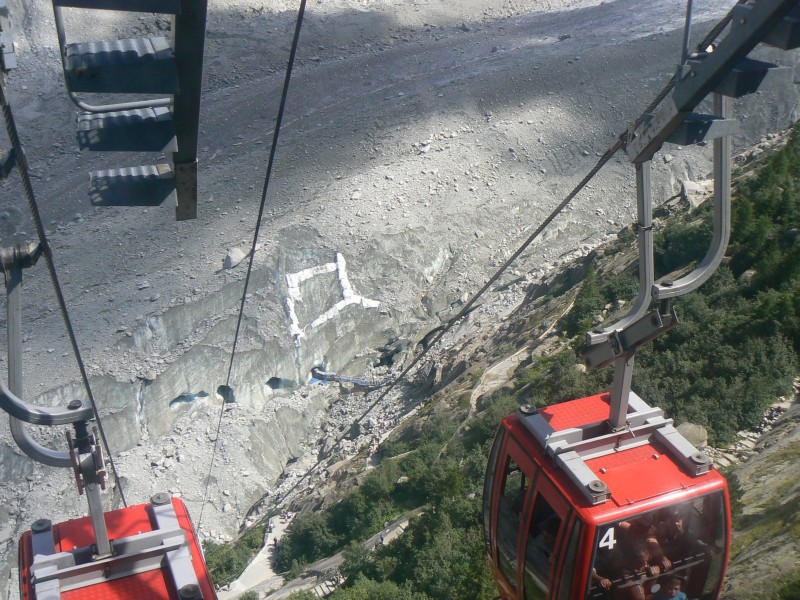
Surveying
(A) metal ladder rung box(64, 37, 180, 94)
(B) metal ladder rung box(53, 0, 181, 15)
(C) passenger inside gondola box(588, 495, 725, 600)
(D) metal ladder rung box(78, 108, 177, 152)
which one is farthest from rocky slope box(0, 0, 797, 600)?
(B) metal ladder rung box(53, 0, 181, 15)

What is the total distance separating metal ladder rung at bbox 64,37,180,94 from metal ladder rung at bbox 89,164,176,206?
114 cm

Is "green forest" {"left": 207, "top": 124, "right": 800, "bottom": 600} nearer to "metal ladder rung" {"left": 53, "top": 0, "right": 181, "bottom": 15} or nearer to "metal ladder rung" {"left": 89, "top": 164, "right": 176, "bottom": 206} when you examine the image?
"metal ladder rung" {"left": 89, "top": 164, "right": 176, "bottom": 206}

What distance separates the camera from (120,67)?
442 centimetres

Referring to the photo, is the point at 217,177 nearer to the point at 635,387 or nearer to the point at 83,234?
the point at 83,234

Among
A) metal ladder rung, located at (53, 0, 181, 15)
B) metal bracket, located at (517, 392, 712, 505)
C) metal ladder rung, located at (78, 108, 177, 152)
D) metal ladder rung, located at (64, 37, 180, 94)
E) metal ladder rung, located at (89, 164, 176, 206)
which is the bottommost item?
metal bracket, located at (517, 392, 712, 505)

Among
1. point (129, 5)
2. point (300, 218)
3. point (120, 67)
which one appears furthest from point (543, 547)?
point (300, 218)

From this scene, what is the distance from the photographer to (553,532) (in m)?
5.70

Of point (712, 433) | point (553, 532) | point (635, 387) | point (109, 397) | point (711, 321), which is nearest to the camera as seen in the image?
point (553, 532)

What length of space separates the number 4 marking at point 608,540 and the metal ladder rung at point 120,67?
379 centimetres

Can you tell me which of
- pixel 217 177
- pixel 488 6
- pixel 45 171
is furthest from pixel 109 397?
pixel 488 6

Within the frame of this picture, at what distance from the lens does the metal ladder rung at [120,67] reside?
440 centimetres

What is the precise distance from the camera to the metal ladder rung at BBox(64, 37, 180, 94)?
173 inches

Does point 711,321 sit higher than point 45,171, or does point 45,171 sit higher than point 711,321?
point 711,321

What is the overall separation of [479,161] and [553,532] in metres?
20.4
